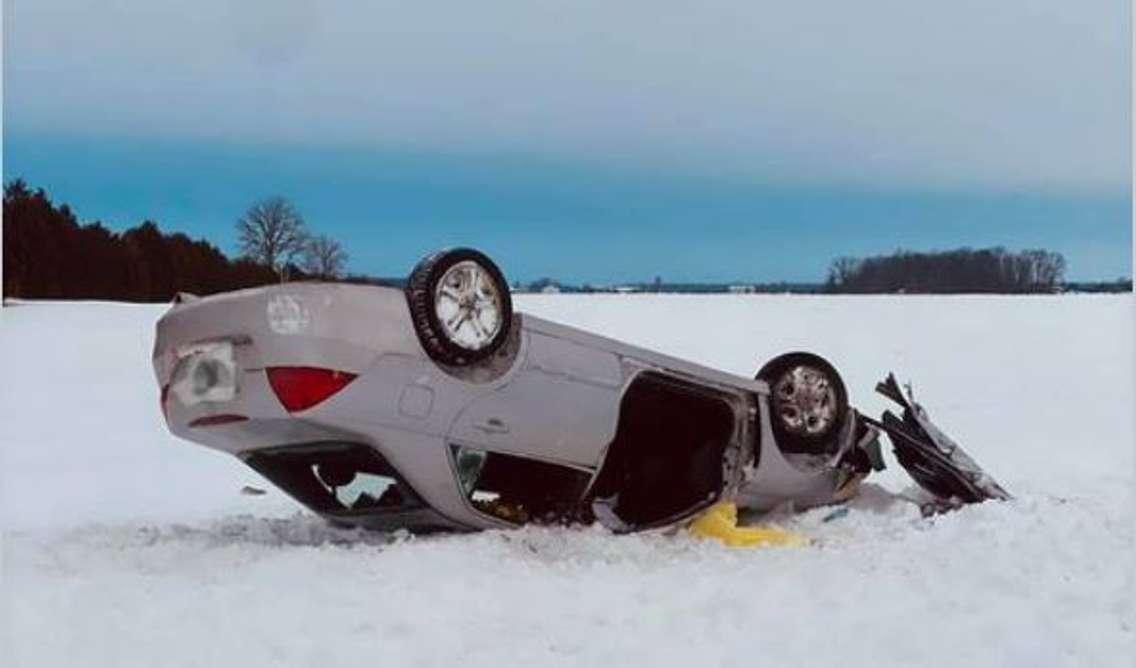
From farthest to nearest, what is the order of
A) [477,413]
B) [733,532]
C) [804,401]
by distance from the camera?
1. [804,401]
2. [733,532]
3. [477,413]

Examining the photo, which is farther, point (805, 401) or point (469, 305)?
point (805, 401)

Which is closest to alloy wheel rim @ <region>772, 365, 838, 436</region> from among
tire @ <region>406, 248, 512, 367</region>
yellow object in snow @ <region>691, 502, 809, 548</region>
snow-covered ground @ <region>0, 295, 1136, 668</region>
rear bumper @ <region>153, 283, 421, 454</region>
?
snow-covered ground @ <region>0, 295, 1136, 668</region>

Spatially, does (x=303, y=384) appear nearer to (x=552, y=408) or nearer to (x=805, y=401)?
(x=552, y=408)

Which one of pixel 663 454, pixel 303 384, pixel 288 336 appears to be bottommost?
pixel 663 454

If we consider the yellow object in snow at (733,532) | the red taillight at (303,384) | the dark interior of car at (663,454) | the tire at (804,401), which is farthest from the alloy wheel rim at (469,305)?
the tire at (804,401)

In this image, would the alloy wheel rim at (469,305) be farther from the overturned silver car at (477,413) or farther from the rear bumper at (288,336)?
the rear bumper at (288,336)

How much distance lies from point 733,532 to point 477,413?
1.44 metres

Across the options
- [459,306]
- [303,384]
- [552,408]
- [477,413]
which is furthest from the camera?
[552,408]

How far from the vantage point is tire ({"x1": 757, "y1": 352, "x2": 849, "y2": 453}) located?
6.91m

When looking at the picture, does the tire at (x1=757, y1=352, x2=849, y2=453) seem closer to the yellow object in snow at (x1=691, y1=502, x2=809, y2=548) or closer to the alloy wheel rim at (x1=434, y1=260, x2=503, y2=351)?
the yellow object in snow at (x1=691, y1=502, x2=809, y2=548)

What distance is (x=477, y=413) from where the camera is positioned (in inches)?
219

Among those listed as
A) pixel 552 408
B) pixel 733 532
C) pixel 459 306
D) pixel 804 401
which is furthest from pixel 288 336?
pixel 804 401

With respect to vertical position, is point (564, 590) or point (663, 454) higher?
point (663, 454)

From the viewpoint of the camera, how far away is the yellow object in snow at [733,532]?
600cm
